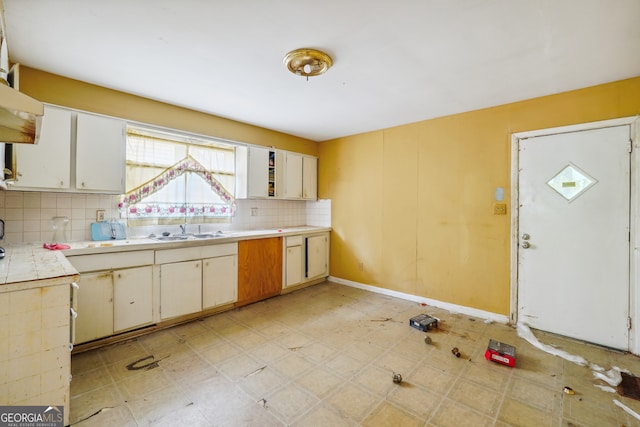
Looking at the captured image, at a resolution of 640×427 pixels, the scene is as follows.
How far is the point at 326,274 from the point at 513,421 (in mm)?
3332

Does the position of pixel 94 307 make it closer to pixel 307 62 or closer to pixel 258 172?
pixel 258 172

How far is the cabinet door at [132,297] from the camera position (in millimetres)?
2525

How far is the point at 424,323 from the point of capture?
2.89 metres

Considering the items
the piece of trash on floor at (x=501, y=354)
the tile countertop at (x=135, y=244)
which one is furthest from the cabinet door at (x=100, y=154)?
the piece of trash on floor at (x=501, y=354)

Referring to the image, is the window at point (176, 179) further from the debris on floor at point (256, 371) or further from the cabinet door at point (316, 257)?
the debris on floor at point (256, 371)

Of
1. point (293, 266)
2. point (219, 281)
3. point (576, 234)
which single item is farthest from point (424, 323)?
point (219, 281)

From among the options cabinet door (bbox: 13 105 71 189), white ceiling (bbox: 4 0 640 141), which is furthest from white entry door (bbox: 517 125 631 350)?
cabinet door (bbox: 13 105 71 189)

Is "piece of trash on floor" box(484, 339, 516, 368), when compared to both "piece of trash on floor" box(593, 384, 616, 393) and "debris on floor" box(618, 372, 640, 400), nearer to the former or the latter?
"piece of trash on floor" box(593, 384, 616, 393)

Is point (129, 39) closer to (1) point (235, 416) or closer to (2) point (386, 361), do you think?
(1) point (235, 416)

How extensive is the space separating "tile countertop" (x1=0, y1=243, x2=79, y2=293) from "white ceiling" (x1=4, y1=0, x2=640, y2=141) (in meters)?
1.59

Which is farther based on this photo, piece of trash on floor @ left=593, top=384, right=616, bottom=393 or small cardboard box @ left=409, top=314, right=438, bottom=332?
small cardboard box @ left=409, top=314, right=438, bottom=332

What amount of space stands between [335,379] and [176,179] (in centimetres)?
287

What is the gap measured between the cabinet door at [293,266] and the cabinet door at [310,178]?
105 cm

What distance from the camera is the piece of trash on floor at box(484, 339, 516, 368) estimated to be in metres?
2.25
